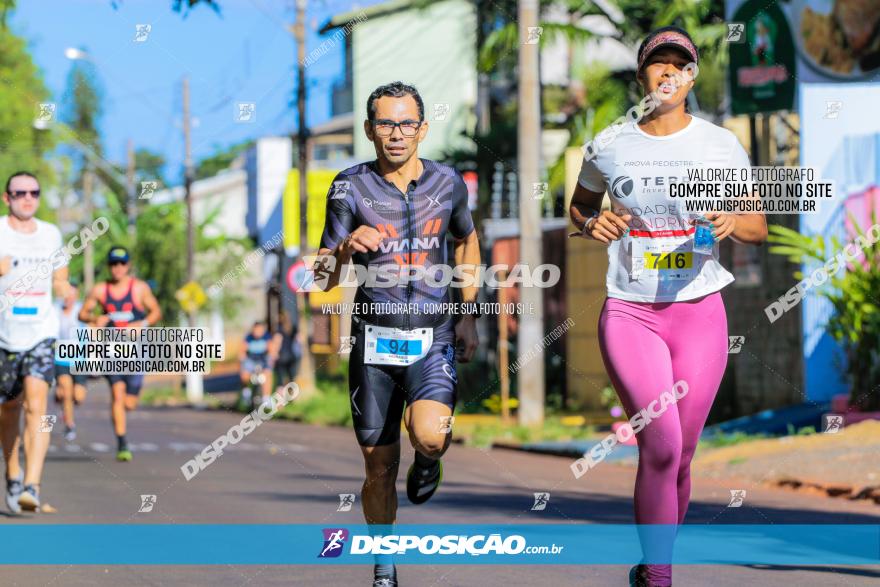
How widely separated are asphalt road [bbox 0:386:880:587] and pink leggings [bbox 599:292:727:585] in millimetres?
1357

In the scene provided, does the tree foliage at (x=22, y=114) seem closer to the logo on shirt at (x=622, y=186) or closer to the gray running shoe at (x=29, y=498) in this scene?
the gray running shoe at (x=29, y=498)

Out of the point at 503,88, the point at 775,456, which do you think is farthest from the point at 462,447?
the point at 503,88

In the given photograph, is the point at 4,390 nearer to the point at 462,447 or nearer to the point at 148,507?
the point at 148,507

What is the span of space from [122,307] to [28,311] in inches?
173

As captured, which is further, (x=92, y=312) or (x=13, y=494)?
(x=92, y=312)

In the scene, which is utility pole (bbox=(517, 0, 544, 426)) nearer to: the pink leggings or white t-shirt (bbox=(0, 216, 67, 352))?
white t-shirt (bbox=(0, 216, 67, 352))

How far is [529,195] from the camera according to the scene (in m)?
21.0

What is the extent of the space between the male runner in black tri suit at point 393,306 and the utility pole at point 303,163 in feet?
75.3

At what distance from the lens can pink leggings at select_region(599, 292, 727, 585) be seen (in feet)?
21.0

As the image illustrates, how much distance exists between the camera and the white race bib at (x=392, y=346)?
6.77 metres

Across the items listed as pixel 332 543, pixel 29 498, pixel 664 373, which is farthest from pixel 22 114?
pixel 664 373

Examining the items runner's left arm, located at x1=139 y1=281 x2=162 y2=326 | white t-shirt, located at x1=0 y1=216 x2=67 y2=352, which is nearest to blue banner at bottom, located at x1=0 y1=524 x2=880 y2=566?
white t-shirt, located at x1=0 y1=216 x2=67 y2=352

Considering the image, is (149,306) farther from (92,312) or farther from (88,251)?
(88,251)

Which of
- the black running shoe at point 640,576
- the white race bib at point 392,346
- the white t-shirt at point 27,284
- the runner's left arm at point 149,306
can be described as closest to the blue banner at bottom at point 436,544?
the white race bib at point 392,346
